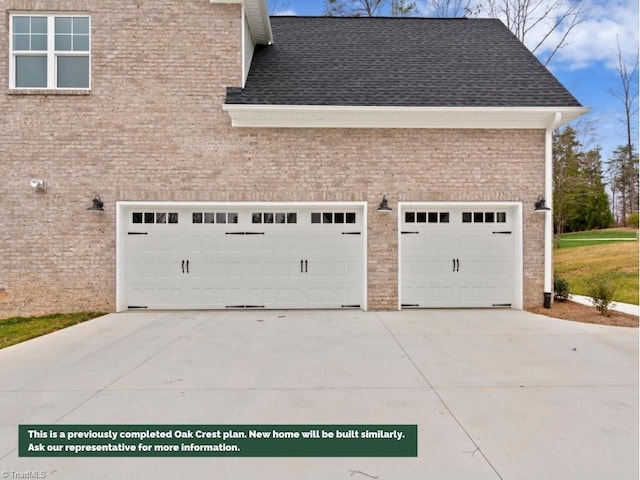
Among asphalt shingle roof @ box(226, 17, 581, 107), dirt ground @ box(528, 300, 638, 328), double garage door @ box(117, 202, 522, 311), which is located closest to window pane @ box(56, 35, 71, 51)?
asphalt shingle roof @ box(226, 17, 581, 107)

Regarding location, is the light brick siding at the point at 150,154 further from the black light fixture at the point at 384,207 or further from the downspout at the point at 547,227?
the downspout at the point at 547,227

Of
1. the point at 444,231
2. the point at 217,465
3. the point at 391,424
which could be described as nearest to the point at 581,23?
the point at 444,231

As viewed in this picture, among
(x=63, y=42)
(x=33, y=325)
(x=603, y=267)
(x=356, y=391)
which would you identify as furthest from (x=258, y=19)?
(x=603, y=267)

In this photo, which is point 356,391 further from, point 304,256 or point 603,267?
point 603,267

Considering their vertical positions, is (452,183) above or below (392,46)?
below

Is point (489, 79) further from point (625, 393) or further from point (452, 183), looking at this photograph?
point (625, 393)

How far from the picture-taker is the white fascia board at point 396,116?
820cm

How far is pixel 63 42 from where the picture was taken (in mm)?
8453

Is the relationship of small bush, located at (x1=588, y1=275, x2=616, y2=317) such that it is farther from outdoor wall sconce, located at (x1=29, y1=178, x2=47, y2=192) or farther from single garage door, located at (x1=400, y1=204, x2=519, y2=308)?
outdoor wall sconce, located at (x1=29, y1=178, x2=47, y2=192)

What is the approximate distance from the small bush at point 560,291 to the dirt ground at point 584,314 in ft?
0.95

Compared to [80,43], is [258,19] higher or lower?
higher

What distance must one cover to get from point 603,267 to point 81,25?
18401mm

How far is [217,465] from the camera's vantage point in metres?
2.88

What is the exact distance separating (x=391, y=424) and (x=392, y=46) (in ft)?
33.2
